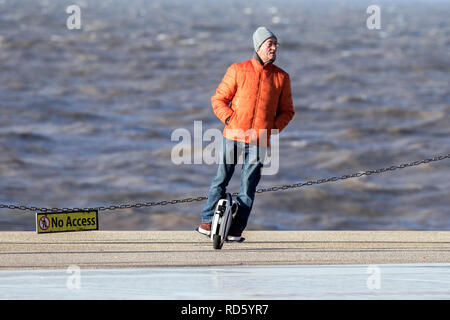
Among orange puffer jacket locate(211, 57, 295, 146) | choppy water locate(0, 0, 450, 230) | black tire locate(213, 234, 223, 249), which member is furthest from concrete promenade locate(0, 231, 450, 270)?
choppy water locate(0, 0, 450, 230)

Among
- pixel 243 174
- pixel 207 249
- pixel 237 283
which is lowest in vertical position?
pixel 237 283

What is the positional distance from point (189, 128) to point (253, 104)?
22.2m

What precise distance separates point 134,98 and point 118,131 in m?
8.01

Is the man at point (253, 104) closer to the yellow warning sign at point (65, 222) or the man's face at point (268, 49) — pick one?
the man's face at point (268, 49)

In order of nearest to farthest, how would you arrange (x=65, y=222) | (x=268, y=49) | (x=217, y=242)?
(x=268, y=49)
(x=217, y=242)
(x=65, y=222)

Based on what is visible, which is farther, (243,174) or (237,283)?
(243,174)

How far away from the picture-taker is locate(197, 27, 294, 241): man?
7781mm

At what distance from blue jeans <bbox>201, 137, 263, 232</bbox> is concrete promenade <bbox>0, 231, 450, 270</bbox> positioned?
0.93 feet

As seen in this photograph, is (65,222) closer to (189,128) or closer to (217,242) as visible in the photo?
(217,242)

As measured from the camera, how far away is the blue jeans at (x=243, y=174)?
7.90 m

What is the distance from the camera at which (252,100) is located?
25.6 feet

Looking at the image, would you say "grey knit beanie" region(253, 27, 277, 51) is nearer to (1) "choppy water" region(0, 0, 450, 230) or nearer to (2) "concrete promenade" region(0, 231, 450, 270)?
(2) "concrete promenade" region(0, 231, 450, 270)

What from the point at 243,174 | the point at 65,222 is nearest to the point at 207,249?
the point at 243,174
